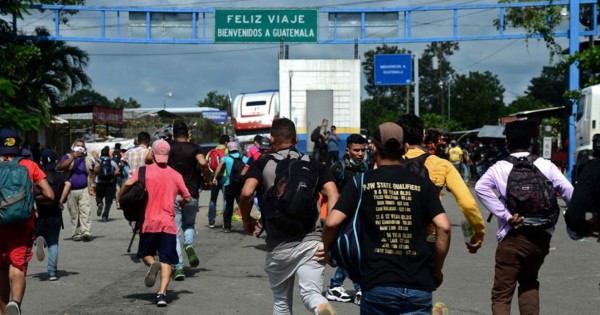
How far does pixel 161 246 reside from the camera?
30.7 feet

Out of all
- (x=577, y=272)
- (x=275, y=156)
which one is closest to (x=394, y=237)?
(x=275, y=156)

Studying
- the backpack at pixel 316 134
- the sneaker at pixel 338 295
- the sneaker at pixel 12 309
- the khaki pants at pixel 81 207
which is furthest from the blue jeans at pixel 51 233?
the backpack at pixel 316 134

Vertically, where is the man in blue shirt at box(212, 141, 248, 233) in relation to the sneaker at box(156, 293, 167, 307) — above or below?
above

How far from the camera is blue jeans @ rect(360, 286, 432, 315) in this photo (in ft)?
15.4

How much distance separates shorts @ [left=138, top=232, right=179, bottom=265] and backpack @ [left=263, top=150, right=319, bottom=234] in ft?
10.0

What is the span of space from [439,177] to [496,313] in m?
1.29

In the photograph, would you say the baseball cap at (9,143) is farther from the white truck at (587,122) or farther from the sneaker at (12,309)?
the white truck at (587,122)

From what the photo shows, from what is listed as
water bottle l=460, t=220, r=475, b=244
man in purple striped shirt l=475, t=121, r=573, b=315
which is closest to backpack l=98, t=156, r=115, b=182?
man in purple striped shirt l=475, t=121, r=573, b=315

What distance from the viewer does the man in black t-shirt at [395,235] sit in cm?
471

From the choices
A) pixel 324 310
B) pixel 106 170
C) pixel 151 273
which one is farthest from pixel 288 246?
pixel 106 170

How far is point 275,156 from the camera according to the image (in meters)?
6.69

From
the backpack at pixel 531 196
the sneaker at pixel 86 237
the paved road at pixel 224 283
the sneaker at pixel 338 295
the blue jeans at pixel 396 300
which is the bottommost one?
the sneaker at pixel 86 237

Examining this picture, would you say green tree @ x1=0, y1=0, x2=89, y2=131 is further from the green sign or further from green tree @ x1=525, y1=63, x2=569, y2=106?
green tree @ x1=525, y1=63, x2=569, y2=106

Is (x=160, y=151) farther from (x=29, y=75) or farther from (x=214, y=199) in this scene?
(x=29, y=75)
